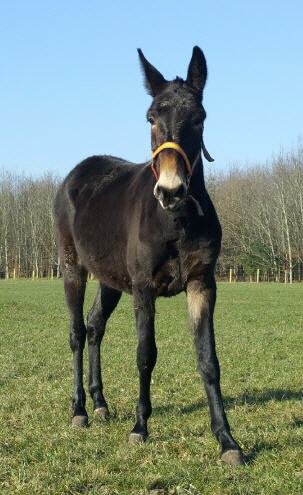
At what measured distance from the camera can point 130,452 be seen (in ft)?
16.9

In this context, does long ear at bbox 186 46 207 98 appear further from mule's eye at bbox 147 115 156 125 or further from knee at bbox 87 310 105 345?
knee at bbox 87 310 105 345

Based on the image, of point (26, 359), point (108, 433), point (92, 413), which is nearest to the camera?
point (108, 433)

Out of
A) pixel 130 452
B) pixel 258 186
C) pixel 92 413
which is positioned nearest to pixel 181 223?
pixel 130 452

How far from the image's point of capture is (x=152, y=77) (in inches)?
223

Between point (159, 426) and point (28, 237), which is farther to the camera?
point (28, 237)

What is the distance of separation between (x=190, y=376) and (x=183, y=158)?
204 inches

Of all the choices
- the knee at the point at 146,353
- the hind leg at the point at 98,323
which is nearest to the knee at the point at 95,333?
the hind leg at the point at 98,323

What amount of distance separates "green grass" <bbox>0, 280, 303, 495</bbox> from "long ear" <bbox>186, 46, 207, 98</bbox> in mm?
3107

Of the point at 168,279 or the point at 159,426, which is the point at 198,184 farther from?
the point at 159,426

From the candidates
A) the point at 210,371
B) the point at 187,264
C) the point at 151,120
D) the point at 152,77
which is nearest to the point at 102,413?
the point at 210,371

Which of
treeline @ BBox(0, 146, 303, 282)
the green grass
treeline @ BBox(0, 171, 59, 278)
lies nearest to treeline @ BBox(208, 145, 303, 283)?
treeline @ BBox(0, 146, 303, 282)

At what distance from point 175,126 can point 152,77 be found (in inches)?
29.6

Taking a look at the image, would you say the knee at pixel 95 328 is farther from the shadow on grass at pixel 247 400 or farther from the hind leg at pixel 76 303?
the shadow on grass at pixel 247 400

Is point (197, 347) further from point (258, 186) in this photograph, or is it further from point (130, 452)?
point (258, 186)
